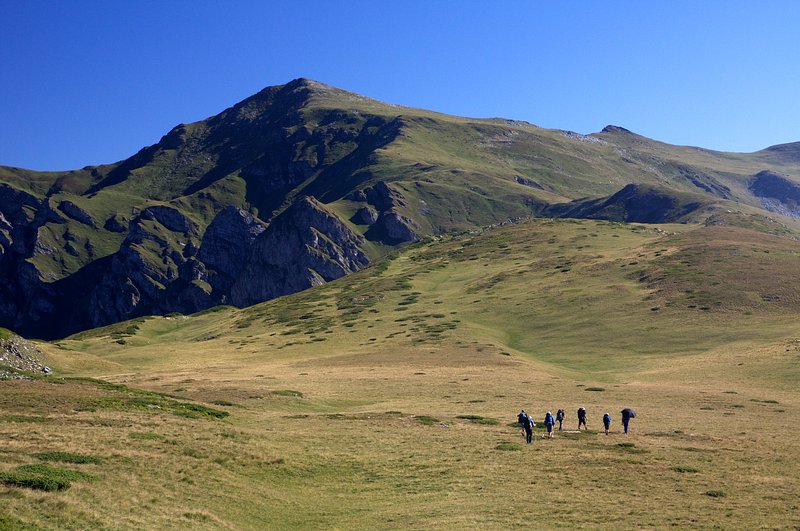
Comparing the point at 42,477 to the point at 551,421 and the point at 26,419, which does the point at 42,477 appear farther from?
the point at 551,421

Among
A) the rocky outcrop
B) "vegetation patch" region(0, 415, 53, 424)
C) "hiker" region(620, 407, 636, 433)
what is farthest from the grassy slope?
the rocky outcrop

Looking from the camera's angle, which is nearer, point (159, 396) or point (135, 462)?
point (135, 462)

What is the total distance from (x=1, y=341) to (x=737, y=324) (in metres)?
101

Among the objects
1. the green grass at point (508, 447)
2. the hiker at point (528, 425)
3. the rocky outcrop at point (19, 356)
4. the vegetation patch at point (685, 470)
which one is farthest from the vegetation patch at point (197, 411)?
the vegetation patch at point (685, 470)

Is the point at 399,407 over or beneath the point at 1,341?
beneath

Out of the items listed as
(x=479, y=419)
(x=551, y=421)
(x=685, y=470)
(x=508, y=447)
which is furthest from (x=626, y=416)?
(x=685, y=470)

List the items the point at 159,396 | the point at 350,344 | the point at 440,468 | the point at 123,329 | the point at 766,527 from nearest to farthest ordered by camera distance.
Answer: the point at 766,527
the point at 440,468
the point at 159,396
the point at 350,344
the point at 123,329

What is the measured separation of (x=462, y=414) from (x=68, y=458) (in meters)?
35.0

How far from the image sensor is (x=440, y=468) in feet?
133

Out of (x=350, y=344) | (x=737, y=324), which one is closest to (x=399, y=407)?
(x=350, y=344)

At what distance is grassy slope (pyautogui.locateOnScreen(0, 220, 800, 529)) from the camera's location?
104 feet

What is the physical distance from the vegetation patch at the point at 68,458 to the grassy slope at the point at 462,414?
2.35 ft

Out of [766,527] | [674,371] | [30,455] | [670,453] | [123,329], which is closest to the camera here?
[766,527]

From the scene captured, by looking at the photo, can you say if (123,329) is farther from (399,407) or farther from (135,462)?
(135,462)
